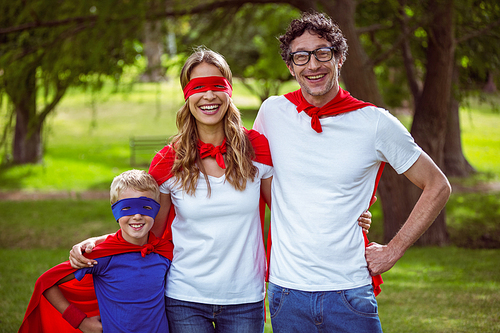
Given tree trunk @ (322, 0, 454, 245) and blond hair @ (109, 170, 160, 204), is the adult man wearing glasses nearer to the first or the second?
blond hair @ (109, 170, 160, 204)

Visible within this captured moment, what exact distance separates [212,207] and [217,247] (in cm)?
22

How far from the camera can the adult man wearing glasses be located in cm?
252

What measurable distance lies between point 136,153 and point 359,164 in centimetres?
1804

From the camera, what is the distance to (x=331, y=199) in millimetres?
2545

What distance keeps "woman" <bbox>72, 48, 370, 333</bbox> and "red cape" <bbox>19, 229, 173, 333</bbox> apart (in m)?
0.15

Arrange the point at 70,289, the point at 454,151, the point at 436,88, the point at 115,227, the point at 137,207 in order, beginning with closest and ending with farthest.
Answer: the point at 137,207, the point at 70,289, the point at 436,88, the point at 115,227, the point at 454,151

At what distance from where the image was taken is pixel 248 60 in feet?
99.3

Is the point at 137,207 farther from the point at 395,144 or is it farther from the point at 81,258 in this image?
the point at 395,144

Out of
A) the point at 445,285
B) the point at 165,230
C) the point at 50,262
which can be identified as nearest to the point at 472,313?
the point at 445,285

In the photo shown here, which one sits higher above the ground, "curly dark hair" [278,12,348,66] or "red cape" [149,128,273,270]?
"curly dark hair" [278,12,348,66]

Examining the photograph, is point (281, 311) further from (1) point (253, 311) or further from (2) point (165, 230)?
(2) point (165, 230)

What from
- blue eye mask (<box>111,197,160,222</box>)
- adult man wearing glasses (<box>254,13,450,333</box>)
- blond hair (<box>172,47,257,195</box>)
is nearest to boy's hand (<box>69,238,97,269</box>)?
blue eye mask (<box>111,197,160,222</box>)

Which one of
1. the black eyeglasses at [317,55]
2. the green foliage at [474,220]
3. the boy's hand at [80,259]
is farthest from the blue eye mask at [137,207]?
the green foliage at [474,220]

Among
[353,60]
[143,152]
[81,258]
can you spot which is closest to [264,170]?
[81,258]
